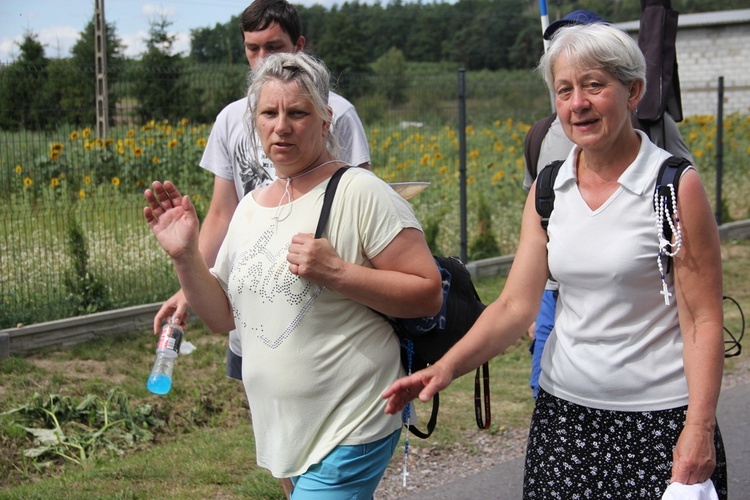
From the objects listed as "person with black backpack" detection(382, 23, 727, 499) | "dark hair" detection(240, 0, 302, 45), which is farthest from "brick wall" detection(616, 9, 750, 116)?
"person with black backpack" detection(382, 23, 727, 499)

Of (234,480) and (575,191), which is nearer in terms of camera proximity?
(575,191)

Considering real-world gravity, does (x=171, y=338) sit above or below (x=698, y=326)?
below

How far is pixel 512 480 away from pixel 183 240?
276cm

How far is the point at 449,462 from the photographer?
5031 mm

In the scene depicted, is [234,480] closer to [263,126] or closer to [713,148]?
[263,126]

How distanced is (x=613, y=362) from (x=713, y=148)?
1313 cm

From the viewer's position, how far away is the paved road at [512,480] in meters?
4.63

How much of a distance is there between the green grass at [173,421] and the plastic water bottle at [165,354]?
4.57 feet

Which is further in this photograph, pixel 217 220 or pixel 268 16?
pixel 217 220

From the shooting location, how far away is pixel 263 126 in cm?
266

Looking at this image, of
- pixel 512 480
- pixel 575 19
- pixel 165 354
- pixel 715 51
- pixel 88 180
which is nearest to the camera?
pixel 165 354

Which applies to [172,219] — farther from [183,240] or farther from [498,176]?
[498,176]

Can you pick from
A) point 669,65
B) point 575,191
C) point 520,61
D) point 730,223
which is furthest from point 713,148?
point 520,61

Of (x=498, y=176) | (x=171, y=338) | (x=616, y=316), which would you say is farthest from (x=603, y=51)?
(x=498, y=176)
